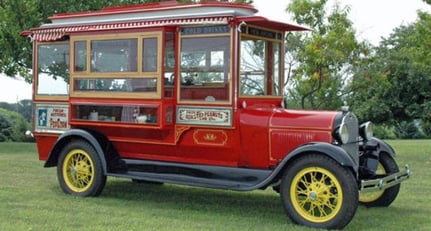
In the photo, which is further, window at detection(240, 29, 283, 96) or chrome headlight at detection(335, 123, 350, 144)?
window at detection(240, 29, 283, 96)

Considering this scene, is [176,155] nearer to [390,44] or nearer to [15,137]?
[15,137]

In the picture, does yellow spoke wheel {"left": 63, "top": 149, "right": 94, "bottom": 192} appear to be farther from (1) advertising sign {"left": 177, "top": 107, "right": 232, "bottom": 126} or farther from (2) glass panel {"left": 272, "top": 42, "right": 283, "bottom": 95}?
(2) glass panel {"left": 272, "top": 42, "right": 283, "bottom": 95}

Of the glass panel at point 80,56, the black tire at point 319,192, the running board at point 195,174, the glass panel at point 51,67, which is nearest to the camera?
the black tire at point 319,192

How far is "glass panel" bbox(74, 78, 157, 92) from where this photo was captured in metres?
7.91

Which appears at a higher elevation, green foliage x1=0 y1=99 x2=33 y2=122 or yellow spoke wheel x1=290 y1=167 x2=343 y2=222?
green foliage x1=0 y1=99 x2=33 y2=122

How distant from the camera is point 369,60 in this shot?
49.3ft

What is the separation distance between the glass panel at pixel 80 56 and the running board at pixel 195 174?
4.56 feet

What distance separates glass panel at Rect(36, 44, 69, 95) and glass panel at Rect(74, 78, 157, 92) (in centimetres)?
57

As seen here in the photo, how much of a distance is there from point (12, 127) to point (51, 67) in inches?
560

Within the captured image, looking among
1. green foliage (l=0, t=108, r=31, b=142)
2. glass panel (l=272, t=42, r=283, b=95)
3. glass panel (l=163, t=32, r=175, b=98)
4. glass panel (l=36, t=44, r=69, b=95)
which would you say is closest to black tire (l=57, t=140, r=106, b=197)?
glass panel (l=36, t=44, r=69, b=95)

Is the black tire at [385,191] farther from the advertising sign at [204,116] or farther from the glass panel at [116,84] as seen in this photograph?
the glass panel at [116,84]

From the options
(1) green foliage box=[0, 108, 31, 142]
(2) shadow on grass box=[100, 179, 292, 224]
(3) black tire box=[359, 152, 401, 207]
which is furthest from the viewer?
(1) green foliage box=[0, 108, 31, 142]

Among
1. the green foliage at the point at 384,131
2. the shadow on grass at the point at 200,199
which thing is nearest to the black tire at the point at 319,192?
the shadow on grass at the point at 200,199

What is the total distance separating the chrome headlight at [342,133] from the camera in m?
6.94
